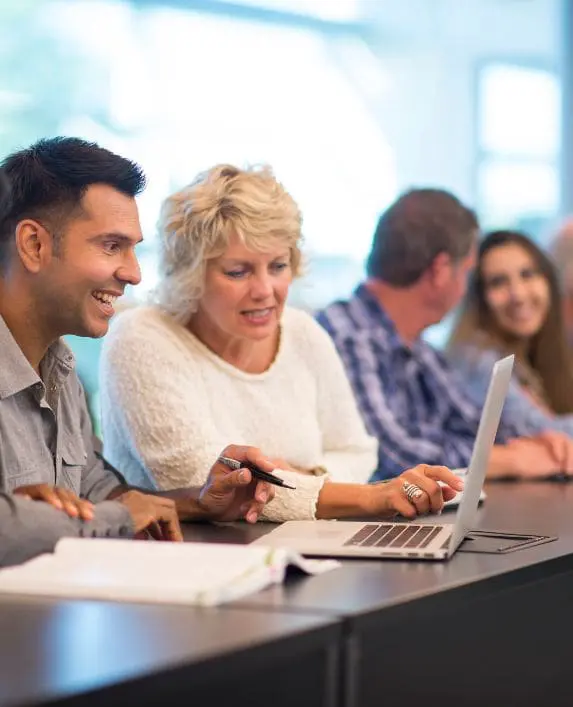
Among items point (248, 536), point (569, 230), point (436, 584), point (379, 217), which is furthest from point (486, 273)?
point (436, 584)

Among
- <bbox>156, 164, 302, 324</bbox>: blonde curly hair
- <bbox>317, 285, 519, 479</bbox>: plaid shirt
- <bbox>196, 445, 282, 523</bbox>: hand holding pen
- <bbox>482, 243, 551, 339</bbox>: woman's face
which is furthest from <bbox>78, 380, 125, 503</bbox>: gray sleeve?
<bbox>482, 243, 551, 339</bbox>: woman's face

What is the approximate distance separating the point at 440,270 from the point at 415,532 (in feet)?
5.21

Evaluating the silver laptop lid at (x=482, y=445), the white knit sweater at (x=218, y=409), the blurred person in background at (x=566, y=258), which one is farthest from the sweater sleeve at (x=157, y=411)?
the blurred person in background at (x=566, y=258)

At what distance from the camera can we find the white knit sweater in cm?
238

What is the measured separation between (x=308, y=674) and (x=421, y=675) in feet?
0.80

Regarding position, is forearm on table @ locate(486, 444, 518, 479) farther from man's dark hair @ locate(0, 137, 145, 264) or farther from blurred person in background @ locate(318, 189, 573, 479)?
man's dark hair @ locate(0, 137, 145, 264)

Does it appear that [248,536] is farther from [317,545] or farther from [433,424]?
[433,424]

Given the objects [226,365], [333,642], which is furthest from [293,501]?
[333,642]

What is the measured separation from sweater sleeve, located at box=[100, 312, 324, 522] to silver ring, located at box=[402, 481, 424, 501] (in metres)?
0.18

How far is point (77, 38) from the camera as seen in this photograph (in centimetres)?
430

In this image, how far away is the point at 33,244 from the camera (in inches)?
80.5

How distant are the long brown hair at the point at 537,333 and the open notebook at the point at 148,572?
237cm

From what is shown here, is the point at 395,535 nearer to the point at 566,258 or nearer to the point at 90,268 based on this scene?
the point at 90,268

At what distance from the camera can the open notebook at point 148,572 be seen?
54.2 inches
